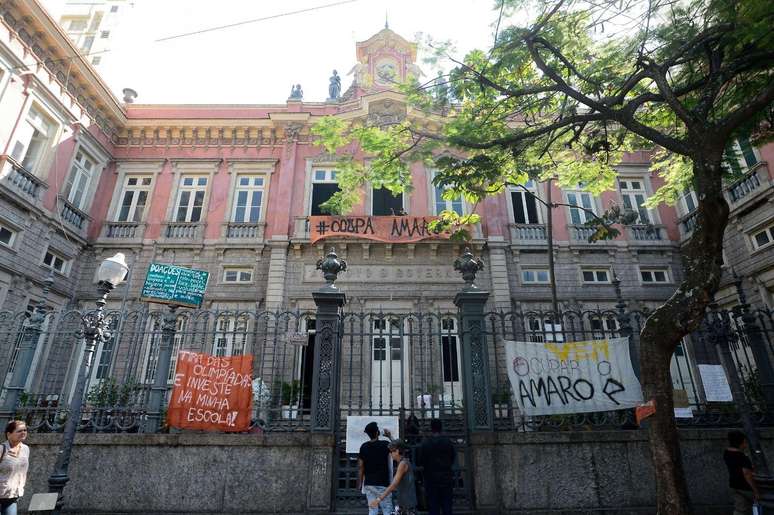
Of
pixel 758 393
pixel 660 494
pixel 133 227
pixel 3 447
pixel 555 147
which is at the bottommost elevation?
pixel 660 494

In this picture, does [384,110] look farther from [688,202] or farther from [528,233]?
[688,202]

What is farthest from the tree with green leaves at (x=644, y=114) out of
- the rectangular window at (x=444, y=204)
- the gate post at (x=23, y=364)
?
the rectangular window at (x=444, y=204)

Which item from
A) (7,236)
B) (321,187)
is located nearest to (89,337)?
(7,236)

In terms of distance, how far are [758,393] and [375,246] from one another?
12155mm

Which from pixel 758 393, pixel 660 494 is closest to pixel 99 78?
pixel 660 494

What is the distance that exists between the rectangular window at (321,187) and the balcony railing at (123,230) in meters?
7.28

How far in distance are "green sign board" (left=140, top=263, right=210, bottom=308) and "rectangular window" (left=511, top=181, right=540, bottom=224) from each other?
12.9 meters

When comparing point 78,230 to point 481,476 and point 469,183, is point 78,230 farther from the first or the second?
point 481,476

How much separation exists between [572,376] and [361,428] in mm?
3818

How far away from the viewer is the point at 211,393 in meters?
7.50

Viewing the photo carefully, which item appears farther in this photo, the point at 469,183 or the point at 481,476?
the point at 469,183

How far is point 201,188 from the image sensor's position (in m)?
19.1

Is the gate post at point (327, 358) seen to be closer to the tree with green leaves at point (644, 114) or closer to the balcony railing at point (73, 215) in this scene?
the tree with green leaves at point (644, 114)

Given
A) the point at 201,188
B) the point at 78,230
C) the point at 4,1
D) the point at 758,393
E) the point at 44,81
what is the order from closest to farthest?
1. the point at 758,393
2. the point at 4,1
3. the point at 44,81
4. the point at 78,230
5. the point at 201,188
